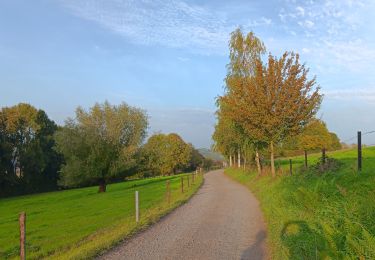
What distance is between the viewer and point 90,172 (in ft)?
147

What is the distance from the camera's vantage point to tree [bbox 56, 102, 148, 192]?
45.1 metres

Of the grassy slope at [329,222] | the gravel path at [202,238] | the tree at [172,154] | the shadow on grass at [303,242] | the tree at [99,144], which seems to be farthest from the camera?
the tree at [172,154]

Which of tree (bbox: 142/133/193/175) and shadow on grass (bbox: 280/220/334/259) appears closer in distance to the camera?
shadow on grass (bbox: 280/220/334/259)

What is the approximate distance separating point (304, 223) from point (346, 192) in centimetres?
189

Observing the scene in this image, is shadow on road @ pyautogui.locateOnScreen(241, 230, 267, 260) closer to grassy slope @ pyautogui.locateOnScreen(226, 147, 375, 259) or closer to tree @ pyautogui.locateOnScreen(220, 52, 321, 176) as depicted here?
grassy slope @ pyautogui.locateOnScreen(226, 147, 375, 259)

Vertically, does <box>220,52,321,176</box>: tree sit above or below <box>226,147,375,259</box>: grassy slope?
above

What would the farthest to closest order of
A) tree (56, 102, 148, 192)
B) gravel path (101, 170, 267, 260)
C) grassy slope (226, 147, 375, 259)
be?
tree (56, 102, 148, 192)
gravel path (101, 170, 267, 260)
grassy slope (226, 147, 375, 259)

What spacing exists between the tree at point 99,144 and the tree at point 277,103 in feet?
81.0

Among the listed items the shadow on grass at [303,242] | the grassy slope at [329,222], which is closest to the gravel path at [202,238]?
the grassy slope at [329,222]

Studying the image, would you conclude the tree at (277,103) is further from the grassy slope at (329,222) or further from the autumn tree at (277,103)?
the grassy slope at (329,222)

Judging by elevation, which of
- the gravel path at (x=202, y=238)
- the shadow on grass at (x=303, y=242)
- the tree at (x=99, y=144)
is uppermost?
the tree at (x=99, y=144)

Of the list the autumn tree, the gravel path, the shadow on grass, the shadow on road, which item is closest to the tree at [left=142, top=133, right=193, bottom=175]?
the autumn tree

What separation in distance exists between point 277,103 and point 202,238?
559 inches

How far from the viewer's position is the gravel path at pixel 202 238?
29.4ft
